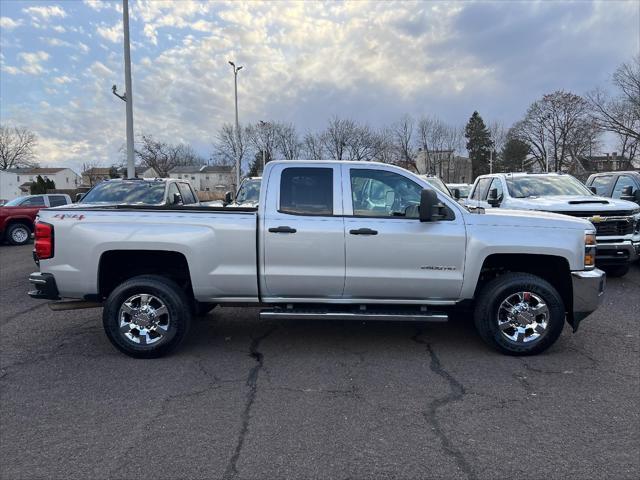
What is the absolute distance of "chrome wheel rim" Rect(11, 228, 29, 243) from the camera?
16203 mm

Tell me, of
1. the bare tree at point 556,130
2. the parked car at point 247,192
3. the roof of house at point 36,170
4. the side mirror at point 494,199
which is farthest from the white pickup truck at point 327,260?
the roof of house at point 36,170

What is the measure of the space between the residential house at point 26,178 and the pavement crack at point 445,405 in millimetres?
75969

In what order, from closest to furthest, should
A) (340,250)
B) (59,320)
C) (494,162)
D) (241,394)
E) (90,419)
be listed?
(90,419)
(241,394)
(340,250)
(59,320)
(494,162)

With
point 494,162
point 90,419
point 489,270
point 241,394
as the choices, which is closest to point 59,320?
point 90,419

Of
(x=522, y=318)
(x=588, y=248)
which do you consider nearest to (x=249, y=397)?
(x=522, y=318)

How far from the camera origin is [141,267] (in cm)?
516

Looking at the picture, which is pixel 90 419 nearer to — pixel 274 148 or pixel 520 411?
pixel 520 411

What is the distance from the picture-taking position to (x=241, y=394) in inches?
156

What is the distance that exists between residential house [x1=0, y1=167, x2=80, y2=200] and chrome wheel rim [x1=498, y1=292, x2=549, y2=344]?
76.3 metres

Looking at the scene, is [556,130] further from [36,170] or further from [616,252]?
[36,170]

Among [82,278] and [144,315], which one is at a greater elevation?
[82,278]

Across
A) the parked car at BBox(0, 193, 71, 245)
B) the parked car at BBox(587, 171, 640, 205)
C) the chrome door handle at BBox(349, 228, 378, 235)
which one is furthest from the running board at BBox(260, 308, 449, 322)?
the parked car at BBox(0, 193, 71, 245)

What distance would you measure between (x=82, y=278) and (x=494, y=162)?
7960 centimetres

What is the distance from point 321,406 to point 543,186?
7590mm
